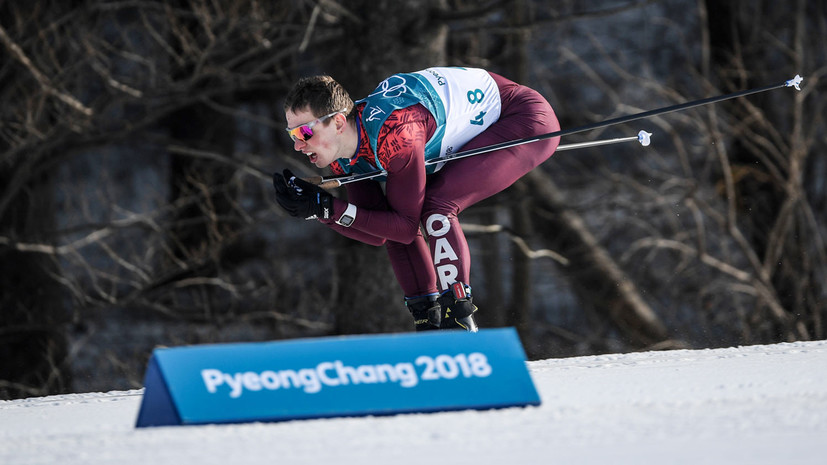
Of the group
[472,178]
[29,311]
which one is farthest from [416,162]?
[29,311]

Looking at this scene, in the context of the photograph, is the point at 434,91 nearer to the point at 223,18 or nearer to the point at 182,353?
the point at 182,353

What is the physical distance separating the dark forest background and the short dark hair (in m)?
2.77

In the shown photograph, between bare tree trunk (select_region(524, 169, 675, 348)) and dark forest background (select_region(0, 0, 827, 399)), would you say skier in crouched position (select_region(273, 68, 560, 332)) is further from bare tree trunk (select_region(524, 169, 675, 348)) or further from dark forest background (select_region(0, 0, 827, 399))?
bare tree trunk (select_region(524, 169, 675, 348))

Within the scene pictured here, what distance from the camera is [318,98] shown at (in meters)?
2.95

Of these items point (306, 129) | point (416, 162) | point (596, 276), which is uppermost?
point (306, 129)

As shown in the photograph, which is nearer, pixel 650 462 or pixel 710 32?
pixel 650 462

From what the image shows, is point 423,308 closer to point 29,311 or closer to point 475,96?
point 475,96

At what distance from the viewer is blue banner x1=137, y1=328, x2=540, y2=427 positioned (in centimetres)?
216

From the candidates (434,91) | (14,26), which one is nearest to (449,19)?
(434,91)

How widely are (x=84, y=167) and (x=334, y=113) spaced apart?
19.4 feet

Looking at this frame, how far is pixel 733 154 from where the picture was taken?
8.97 m

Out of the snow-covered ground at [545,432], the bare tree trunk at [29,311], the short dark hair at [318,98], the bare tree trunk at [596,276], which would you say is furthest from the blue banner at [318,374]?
the bare tree trunk at [596,276]

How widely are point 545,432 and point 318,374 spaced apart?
1.75 feet

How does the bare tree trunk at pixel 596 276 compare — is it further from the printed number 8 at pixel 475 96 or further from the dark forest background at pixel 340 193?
the printed number 8 at pixel 475 96
